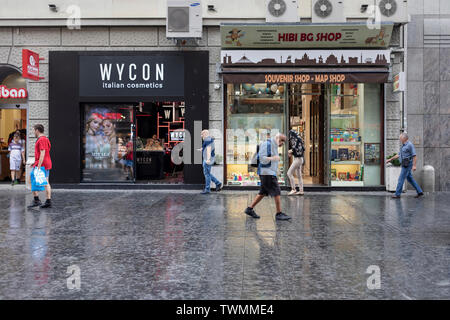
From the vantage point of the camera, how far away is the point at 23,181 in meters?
14.9

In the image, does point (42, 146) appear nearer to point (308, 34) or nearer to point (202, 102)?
point (202, 102)

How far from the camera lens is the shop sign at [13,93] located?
14.0 meters

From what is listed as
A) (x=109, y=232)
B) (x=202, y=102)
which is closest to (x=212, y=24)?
(x=202, y=102)

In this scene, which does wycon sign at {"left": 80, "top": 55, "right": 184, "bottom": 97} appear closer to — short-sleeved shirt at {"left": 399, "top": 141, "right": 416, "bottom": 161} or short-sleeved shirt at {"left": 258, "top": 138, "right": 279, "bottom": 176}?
short-sleeved shirt at {"left": 258, "top": 138, "right": 279, "bottom": 176}

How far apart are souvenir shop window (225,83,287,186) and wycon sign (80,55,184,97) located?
1.81 meters

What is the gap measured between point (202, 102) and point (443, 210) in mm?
7537

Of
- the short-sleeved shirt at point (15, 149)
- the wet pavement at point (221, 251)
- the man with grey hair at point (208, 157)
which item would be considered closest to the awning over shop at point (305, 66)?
the man with grey hair at point (208, 157)

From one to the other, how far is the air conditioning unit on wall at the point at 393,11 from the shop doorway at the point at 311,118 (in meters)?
2.83

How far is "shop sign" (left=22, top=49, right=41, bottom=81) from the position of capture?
507 inches

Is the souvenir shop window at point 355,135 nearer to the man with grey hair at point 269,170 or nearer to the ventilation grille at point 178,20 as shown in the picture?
the ventilation grille at point 178,20

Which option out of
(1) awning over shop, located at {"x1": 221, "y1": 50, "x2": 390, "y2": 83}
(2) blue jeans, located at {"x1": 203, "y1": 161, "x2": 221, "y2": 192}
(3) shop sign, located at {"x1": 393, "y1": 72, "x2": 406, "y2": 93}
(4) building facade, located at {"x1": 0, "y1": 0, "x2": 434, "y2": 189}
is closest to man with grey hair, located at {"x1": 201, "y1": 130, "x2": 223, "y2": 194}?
(2) blue jeans, located at {"x1": 203, "y1": 161, "x2": 221, "y2": 192}

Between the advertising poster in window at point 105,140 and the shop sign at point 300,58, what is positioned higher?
the shop sign at point 300,58

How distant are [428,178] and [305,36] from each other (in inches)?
226
